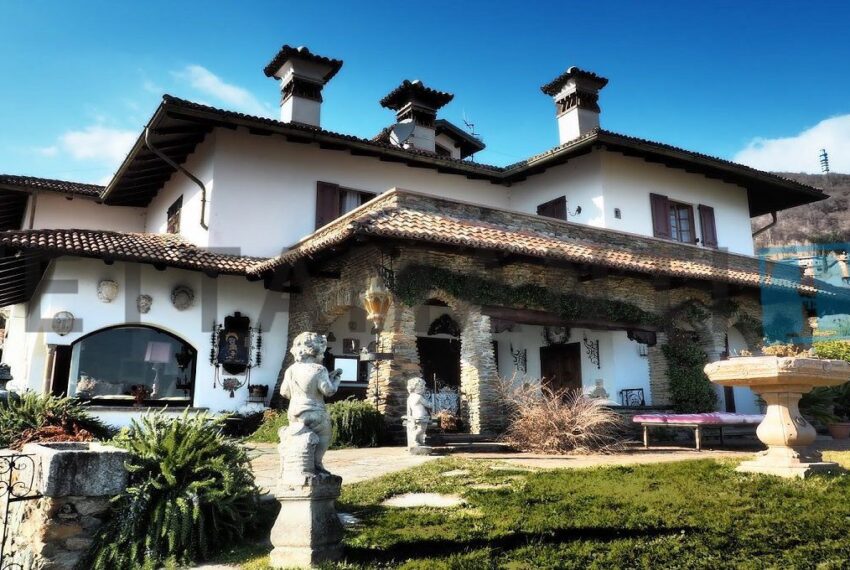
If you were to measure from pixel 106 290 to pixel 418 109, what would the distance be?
1053 cm

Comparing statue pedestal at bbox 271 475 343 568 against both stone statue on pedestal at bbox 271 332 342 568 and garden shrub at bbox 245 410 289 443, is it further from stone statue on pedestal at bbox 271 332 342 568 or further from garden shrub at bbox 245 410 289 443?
garden shrub at bbox 245 410 289 443

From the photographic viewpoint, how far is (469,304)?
39.8 feet

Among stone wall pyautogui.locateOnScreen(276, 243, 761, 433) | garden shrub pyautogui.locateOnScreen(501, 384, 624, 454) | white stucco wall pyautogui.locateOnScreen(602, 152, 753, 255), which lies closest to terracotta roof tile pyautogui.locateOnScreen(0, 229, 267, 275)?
stone wall pyautogui.locateOnScreen(276, 243, 761, 433)

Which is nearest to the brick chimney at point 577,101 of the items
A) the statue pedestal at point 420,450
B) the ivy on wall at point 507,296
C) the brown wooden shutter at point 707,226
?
the brown wooden shutter at point 707,226

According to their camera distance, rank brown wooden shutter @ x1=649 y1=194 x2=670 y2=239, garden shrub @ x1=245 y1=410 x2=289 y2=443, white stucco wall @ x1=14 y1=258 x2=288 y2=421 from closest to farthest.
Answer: garden shrub @ x1=245 y1=410 x2=289 y2=443
white stucco wall @ x1=14 y1=258 x2=288 y2=421
brown wooden shutter @ x1=649 y1=194 x2=670 y2=239

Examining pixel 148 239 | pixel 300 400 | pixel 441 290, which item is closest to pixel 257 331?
pixel 148 239

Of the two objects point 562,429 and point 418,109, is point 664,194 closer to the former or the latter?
point 418,109

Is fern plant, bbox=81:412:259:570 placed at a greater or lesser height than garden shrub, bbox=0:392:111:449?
lesser

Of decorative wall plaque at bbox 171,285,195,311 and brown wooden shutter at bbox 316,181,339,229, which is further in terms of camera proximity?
brown wooden shutter at bbox 316,181,339,229

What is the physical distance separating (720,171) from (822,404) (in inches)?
285

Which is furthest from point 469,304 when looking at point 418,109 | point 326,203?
point 418,109

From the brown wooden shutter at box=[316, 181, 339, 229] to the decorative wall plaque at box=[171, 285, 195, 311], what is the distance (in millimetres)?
3309

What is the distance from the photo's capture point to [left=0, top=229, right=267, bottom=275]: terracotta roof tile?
448 inches

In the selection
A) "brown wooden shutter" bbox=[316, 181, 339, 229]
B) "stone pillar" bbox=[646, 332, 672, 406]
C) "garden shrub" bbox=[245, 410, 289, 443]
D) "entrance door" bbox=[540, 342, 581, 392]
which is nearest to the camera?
"garden shrub" bbox=[245, 410, 289, 443]
